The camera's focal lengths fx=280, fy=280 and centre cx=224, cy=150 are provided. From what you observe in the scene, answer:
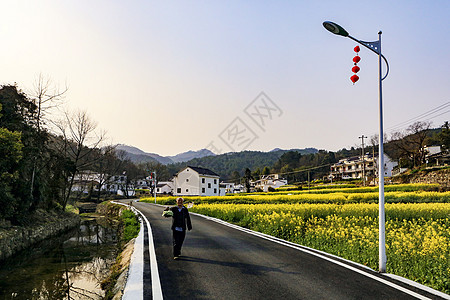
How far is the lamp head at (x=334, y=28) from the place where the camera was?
665cm

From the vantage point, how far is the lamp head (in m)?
6.65

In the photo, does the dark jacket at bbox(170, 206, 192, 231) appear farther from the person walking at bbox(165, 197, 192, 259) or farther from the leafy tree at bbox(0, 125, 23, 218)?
the leafy tree at bbox(0, 125, 23, 218)

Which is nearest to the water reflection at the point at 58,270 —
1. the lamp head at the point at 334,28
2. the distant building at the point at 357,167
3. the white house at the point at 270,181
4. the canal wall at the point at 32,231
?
the canal wall at the point at 32,231

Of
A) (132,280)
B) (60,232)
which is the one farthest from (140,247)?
(60,232)

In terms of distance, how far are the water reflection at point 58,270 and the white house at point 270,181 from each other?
84208mm

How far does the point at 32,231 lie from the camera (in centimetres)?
1705

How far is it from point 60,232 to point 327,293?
22.1 metres

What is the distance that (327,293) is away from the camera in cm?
530

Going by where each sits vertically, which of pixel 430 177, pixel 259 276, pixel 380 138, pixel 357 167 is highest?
pixel 357 167

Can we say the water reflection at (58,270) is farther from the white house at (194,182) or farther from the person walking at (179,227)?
the white house at (194,182)

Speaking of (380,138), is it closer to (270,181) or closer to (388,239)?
(388,239)

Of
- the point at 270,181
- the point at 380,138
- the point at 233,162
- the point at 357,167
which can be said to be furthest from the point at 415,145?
the point at 233,162

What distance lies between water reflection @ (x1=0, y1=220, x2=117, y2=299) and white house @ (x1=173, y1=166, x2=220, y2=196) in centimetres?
4745

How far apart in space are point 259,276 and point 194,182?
59.8 meters
